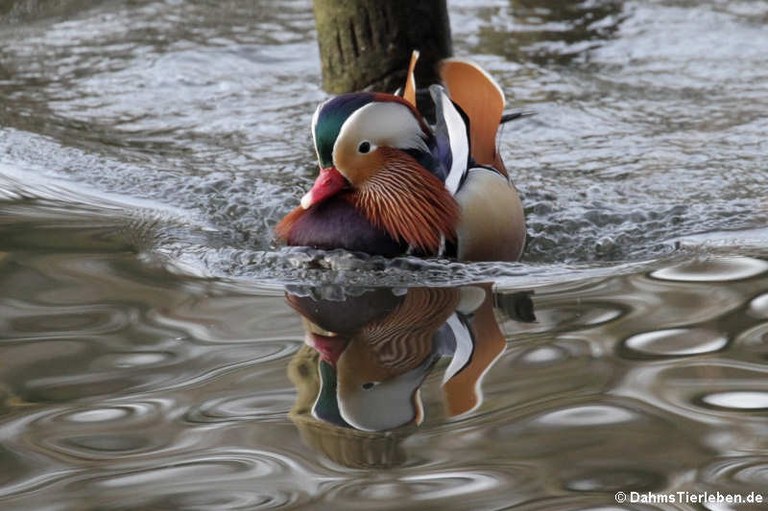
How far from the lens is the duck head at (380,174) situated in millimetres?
4066

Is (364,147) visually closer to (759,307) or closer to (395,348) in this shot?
(395,348)

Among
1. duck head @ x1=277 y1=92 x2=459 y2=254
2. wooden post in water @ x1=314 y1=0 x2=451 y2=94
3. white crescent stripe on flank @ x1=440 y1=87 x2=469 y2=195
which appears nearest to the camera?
duck head @ x1=277 y1=92 x2=459 y2=254

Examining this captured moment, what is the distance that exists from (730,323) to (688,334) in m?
0.15

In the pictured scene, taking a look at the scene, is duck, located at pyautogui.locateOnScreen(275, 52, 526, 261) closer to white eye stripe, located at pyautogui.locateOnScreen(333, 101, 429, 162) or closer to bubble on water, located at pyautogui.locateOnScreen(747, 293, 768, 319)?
white eye stripe, located at pyautogui.locateOnScreen(333, 101, 429, 162)

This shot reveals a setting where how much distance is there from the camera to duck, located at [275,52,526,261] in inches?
162

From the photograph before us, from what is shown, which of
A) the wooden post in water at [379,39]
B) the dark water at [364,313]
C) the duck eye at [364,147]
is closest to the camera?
the dark water at [364,313]

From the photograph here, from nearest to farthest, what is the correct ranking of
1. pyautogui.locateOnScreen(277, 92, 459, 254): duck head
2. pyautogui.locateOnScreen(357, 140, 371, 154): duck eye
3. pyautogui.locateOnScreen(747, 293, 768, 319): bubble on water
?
pyautogui.locateOnScreen(747, 293, 768, 319): bubble on water → pyautogui.locateOnScreen(277, 92, 459, 254): duck head → pyautogui.locateOnScreen(357, 140, 371, 154): duck eye

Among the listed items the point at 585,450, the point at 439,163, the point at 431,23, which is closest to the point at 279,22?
the point at 431,23

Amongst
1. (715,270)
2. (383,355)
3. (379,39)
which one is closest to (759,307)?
(715,270)

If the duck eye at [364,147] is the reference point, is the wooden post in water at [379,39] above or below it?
above

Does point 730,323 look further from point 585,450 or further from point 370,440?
point 370,440

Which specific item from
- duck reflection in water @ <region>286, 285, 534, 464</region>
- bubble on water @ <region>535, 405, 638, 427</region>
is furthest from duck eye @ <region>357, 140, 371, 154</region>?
bubble on water @ <region>535, 405, 638, 427</region>

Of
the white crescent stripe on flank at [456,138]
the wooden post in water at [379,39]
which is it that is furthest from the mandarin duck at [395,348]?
the wooden post in water at [379,39]

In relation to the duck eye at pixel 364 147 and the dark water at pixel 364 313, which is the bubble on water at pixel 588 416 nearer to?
Answer: the dark water at pixel 364 313
